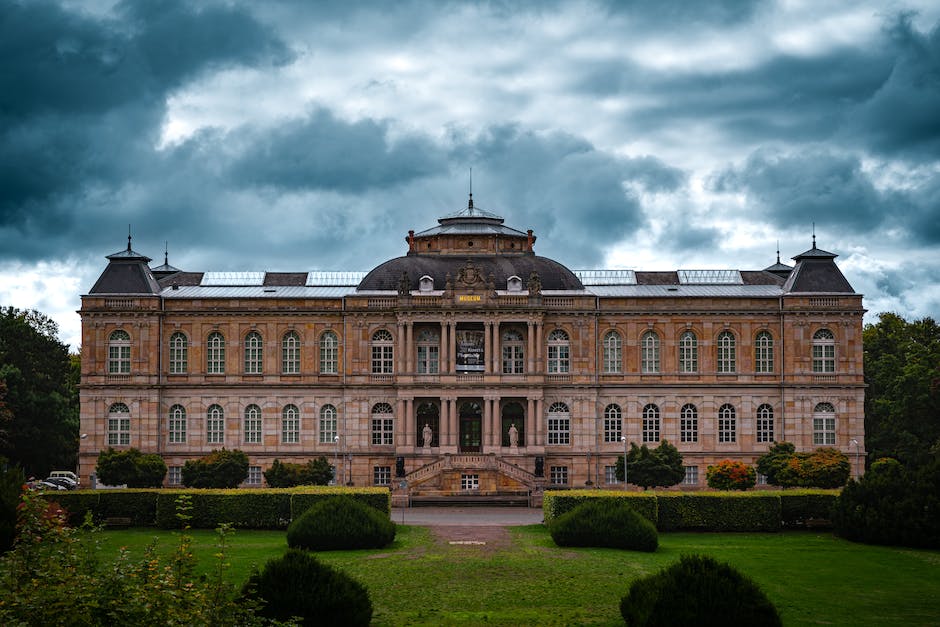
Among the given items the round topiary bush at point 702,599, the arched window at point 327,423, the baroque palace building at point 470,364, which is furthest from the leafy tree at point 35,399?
the round topiary bush at point 702,599

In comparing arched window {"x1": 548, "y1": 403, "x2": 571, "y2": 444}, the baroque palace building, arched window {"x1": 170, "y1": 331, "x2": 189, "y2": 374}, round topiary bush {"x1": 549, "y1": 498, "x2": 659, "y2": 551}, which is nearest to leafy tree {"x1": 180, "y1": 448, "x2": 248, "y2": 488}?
the baroque palace building

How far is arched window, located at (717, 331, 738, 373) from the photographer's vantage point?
89938 mm

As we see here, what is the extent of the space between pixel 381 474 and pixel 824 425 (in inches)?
1260

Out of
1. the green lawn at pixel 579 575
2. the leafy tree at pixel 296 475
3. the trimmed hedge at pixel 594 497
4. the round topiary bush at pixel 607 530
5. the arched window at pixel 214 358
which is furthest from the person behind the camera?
the arched window at pixel 214 358

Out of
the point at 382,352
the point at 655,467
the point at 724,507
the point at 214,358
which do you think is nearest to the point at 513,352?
the point at 382,352

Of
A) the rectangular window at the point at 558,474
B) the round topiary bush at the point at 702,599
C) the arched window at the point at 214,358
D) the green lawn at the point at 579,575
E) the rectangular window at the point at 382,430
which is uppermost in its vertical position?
the arched window at the point at 214,358

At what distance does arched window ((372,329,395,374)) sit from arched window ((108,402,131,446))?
709 inches

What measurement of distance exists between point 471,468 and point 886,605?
4547 cm

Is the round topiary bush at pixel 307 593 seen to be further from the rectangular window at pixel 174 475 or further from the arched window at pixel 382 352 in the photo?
the rectangular window at pixel 174 475

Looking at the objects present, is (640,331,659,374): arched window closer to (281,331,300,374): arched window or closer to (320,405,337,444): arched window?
(320,405,337,444): arched window

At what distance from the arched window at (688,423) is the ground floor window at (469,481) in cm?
1714

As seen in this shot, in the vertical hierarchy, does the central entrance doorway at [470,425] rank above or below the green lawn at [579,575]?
above

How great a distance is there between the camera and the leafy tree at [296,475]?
78.6 meters

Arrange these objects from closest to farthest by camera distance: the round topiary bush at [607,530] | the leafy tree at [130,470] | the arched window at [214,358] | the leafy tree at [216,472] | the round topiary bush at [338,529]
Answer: the round topiary bush at [338,529]
the round topiary bush at [607,530]
the leafy tree at [130,470]
the leafy tree at [216,472]
the arched window at [214,358]
